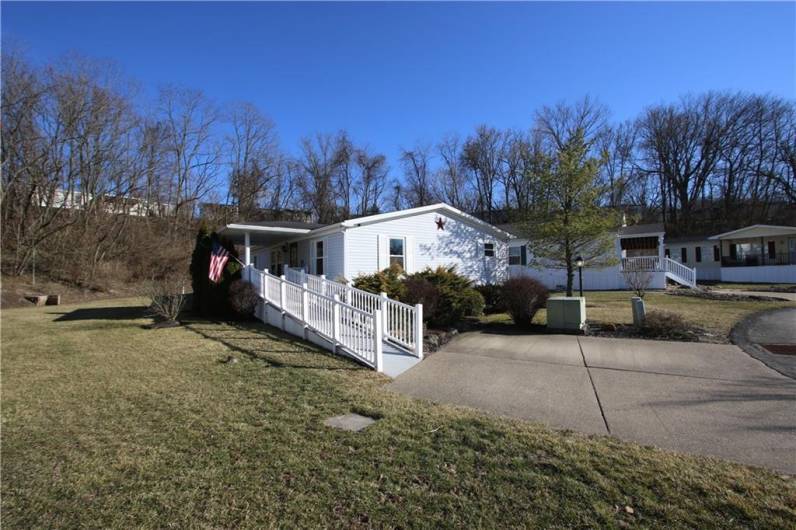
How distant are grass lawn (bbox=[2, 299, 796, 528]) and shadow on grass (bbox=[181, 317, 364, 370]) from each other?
121cm

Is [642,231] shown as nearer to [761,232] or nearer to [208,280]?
[761,232]

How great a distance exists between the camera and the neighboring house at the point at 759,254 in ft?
80.6

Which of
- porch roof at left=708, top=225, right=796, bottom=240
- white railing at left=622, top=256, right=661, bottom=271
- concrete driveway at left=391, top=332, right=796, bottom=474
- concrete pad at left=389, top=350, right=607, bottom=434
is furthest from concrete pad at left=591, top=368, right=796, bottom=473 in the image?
porch roof at left=708, top=225, right=796, bottom=240

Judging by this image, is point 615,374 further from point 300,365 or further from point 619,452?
point 300,365

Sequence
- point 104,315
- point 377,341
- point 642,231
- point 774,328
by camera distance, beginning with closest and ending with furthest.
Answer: point 377,341 < point 774,328 < point 104,315 < point 642,231

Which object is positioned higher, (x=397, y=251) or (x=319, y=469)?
(x=397, y=251)

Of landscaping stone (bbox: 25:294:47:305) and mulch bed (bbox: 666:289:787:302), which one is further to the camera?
landscaping stone (bbox: 25:294:47:305)

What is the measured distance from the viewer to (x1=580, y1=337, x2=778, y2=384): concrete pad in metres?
6.01

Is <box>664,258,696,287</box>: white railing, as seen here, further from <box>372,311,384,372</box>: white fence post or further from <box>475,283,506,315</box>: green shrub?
<box>372,311,384,372</box>: white fence post

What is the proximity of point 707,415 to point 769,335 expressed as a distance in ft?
19.9

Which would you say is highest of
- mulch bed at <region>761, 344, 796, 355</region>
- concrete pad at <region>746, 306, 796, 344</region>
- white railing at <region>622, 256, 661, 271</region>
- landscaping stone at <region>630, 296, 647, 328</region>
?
white railing at <region>622, 256, 661, 271</region>

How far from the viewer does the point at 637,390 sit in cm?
535

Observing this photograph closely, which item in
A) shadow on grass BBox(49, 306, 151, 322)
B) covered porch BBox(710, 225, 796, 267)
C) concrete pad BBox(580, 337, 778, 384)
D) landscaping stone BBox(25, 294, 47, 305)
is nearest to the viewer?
concrete pad BBox(580, 337, 778, 384)

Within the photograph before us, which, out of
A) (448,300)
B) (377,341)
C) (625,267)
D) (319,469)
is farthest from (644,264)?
(319,469)
